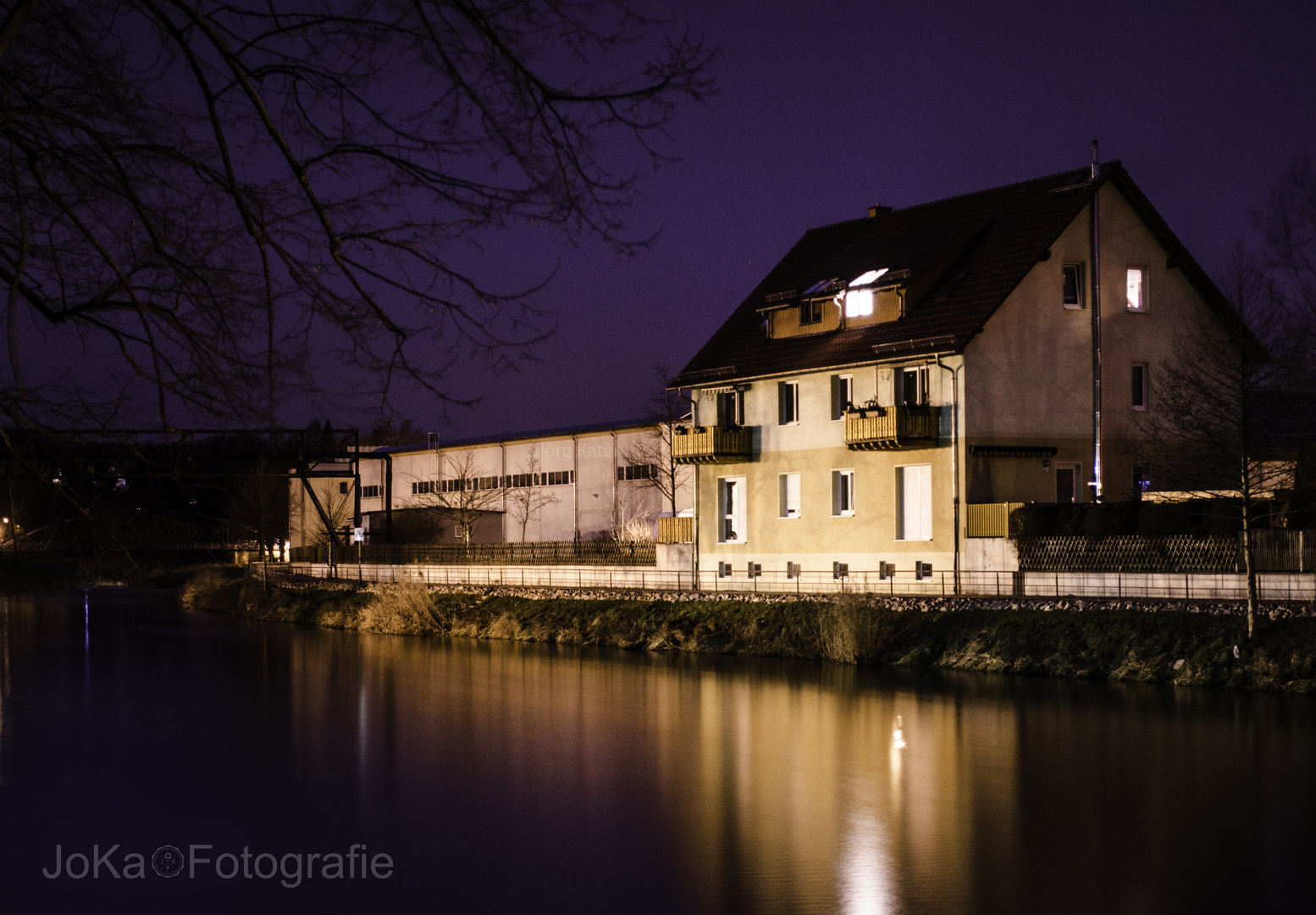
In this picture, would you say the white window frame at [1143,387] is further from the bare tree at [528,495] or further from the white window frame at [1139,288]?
the bare tree at [528,495]

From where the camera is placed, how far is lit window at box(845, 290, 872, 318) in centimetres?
3712

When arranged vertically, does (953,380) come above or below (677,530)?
above

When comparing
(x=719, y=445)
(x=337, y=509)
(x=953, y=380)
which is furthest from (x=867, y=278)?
(x=337, y=509)

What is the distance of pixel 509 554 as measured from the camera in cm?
4775

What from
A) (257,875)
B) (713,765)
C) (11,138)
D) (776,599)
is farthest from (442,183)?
(776,599)

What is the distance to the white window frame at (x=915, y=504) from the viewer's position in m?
33.9

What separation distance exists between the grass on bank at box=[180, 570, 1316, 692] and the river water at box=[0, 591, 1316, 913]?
83 centimetres

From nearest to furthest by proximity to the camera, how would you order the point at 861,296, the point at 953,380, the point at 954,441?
the point at 954,441
the point at 953,380
the point at 861,296

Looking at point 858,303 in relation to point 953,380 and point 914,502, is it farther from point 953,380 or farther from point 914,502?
point 914,502

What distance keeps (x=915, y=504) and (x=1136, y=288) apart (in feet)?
29.4

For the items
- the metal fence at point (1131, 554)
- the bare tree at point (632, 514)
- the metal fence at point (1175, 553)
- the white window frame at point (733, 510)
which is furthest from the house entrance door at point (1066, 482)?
the bare tree at point (632, 514)

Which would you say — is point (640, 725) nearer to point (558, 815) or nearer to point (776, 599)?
point (558, 815)

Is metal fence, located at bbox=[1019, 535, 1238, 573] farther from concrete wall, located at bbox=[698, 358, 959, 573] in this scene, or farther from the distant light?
the distant light

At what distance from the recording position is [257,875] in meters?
13.0
